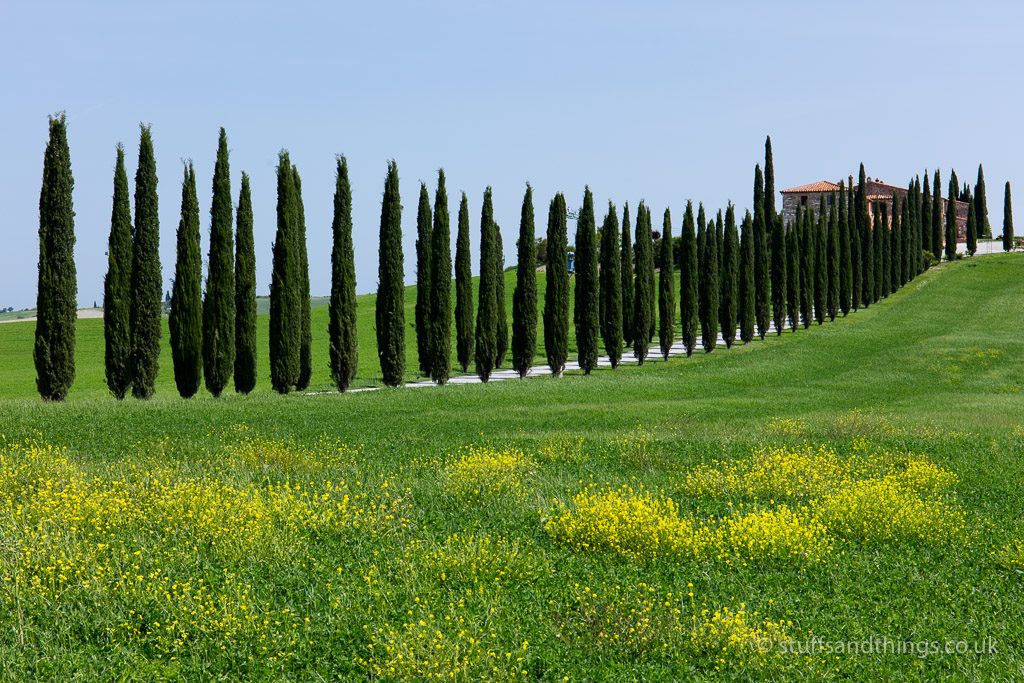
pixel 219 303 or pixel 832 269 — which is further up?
pixel 832 269

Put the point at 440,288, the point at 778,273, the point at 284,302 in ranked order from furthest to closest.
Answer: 1. the point at 778,273
2. the point at 440,288
3. the point at 284,302

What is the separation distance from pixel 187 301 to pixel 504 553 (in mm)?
25063

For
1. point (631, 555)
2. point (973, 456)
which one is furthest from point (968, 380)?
point (631, 555)

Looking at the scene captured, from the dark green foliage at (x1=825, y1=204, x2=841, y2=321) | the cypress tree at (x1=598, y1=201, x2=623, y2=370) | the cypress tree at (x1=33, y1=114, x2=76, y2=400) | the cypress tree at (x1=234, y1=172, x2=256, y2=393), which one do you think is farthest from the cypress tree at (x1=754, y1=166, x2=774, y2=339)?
the cypress tree at (x1=33, y1=114, x2=76, y2=400)

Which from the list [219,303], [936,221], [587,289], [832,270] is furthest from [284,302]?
[936,221]

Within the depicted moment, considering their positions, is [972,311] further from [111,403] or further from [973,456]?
[111,403]

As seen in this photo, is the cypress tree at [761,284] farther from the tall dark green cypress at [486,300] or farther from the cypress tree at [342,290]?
the cypress tree at [342,290]

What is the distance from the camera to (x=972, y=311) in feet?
223

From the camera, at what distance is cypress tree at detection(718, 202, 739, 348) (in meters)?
55.6

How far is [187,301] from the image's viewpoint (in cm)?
3269

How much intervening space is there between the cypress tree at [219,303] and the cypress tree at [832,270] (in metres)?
46.7

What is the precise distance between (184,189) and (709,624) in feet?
94.8

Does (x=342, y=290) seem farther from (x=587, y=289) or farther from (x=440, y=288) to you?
(x=587, y=289)

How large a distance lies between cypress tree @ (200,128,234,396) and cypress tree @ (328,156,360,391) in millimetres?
3773
